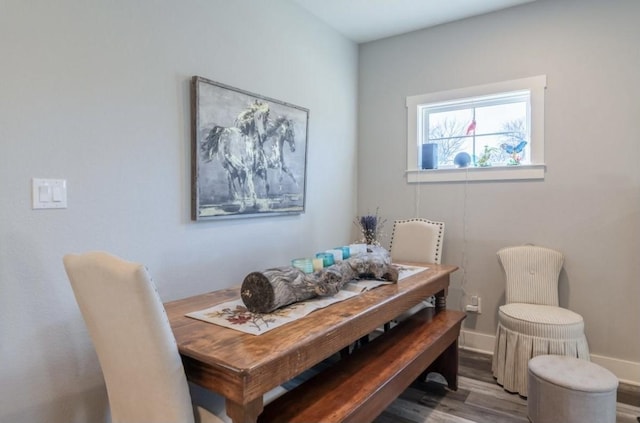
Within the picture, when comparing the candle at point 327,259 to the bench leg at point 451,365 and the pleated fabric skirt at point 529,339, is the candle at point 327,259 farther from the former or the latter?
the pleated fabric skirt at point 529,339

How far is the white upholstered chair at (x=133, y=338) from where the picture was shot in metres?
1.09

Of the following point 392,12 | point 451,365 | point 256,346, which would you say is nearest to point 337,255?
point 256,346

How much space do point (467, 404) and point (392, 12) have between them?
2.79 metres

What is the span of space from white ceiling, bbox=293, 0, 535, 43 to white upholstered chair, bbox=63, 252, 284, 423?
2.44 metres

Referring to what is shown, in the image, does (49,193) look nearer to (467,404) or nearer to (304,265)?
(304,265)

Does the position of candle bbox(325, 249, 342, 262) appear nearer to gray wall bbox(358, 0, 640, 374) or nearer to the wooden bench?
the wooden bench

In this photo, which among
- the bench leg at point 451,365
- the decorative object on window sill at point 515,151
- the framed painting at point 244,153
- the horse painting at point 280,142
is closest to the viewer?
the framed painting at point 244,153

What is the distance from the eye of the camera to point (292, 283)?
1510 millimetres

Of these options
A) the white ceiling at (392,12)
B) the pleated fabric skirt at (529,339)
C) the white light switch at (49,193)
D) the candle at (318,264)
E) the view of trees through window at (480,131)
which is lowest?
the pleated fabric skirt at (529,339)

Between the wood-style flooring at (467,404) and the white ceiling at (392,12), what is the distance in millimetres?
2674

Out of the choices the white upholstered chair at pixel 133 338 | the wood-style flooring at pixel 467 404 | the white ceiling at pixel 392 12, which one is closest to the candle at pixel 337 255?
the white upholstered chair at pixel 133 338

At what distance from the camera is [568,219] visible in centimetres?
278

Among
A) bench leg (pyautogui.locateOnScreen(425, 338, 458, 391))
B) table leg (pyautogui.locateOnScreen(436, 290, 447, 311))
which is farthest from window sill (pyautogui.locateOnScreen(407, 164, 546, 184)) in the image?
bench leg (pyautogui.locateOnScreen(425, 338, 458, 391))

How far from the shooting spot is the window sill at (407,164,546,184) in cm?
288
